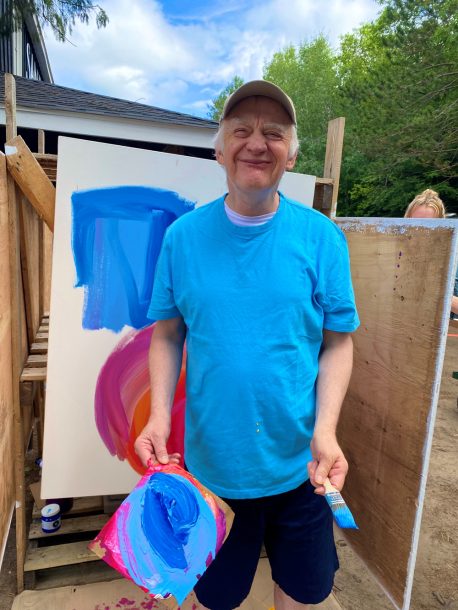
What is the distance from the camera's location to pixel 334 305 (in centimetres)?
117

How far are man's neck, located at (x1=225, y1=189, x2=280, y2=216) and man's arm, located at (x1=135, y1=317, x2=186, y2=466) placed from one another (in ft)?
1.24

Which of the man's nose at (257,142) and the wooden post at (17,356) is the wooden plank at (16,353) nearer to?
the wooden post at (17,356)

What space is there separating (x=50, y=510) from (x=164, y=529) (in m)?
1.19

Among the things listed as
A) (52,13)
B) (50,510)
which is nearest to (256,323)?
(50,510)

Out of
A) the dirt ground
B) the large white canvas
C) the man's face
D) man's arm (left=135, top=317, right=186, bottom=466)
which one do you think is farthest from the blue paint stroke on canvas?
the dirt ground

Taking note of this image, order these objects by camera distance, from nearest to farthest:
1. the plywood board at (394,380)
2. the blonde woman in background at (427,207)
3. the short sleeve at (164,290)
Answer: the short sleeve at (164,290)
the plywood board at (394,380)
the blonde woman in background at (427,207)

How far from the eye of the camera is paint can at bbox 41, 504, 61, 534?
6.67 feet

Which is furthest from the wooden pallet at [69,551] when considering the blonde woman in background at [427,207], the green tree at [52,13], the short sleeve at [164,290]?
the green tree at [52,13]

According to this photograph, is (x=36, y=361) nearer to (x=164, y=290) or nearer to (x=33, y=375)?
(x=33, y=375)

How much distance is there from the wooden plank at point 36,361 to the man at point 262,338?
36.0 inches

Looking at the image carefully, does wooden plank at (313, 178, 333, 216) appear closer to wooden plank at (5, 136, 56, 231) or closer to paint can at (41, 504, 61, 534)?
wooden plank at (5, 136, 56, 231)

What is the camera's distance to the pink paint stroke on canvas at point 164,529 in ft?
3.62

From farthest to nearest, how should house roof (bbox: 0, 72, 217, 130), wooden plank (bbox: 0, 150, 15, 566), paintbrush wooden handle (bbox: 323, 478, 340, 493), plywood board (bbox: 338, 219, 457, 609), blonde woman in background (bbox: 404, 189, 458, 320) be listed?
house roof (bbox: 0, 72, 217, 130), blonde woman in background (bbox: 404, 189, 458, 320), wooden plank (bbox: 0, 150, 15, 566), plywood board (bbox: 338, 219, 457, 609), paintbrush wooden handle (bbox: 323, 478, 340, 493)

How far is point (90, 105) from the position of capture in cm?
595
